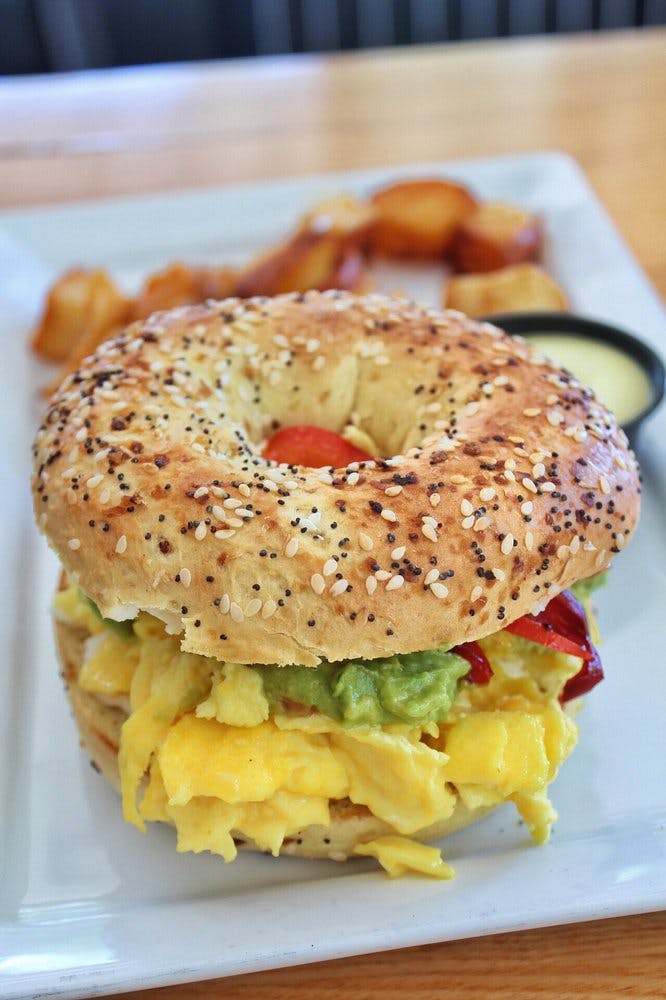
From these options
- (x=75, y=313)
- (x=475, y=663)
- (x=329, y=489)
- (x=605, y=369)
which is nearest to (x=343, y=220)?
(x=75, y=313)

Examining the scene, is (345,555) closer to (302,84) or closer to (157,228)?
(157,228)

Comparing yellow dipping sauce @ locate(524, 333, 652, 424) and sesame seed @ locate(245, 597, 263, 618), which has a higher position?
sesame seed @ locate(245, 597, 263, 618)

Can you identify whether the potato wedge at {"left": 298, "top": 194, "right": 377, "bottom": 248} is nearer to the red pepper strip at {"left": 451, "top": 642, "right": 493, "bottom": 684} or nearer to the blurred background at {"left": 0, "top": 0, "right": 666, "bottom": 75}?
the red pepper strip at {"left": 451, "top": 642, "right": 493, "bottom": 684}

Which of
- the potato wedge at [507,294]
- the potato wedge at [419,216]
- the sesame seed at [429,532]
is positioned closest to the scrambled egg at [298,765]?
the sesame seed at [429,532]

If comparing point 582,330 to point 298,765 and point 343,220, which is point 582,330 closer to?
point 343,220

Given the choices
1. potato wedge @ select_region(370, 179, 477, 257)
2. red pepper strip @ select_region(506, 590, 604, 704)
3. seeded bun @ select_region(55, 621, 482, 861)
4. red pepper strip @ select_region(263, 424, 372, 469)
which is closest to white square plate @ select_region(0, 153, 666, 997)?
seeded bun @ select_region(55, 621, 482, 861)

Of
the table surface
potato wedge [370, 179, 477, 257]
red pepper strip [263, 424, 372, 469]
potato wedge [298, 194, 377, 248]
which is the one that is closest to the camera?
red pepper strip [263, 424, 372, 469]
